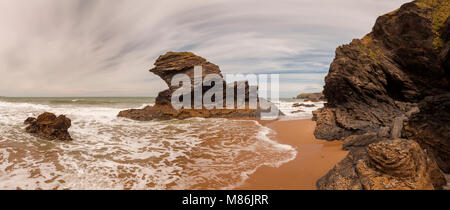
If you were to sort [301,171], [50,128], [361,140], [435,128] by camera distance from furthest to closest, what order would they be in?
[50,128]
[361,140]
[301,171]
[435,128]

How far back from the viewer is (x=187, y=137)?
917 centimetres

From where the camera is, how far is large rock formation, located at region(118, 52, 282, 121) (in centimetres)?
1756

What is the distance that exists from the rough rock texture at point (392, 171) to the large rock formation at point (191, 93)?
1465 centimetres

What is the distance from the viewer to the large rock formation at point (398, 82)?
4.12m

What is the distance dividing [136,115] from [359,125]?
1594 cm

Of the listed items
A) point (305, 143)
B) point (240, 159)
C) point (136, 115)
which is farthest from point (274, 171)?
point (136, 115)

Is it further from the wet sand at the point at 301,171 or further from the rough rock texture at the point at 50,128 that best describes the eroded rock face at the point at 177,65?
the wet sand at the point at 301,171

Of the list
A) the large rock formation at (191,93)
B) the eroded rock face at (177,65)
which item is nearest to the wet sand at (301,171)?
the large rock formation at (191,93)

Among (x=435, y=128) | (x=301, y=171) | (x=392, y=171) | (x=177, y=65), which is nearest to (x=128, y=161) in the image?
(x=301, y=171)

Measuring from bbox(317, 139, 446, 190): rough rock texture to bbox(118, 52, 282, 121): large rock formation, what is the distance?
14.6 m

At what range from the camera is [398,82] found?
720 cm

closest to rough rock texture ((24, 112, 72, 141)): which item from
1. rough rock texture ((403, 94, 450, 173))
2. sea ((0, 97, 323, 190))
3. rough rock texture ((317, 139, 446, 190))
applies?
sea ((0, 97, 323, 190))

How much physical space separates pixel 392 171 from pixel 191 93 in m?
17.2

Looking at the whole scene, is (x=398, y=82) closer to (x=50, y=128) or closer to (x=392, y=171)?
(x=392, y=171)
